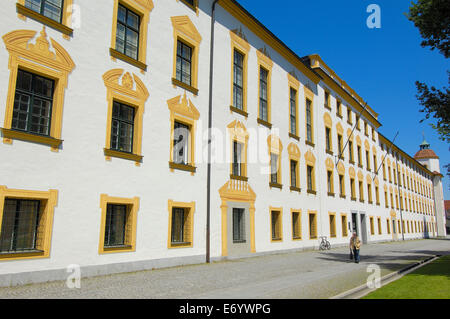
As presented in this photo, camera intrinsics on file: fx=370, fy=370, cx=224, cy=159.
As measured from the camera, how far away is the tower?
86062mm

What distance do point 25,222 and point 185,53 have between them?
10244 millimetres

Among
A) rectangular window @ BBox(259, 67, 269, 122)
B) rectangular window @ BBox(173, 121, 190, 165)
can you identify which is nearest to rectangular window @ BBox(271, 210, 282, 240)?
rectangular window @ BBox(259, 67, 269, 122)

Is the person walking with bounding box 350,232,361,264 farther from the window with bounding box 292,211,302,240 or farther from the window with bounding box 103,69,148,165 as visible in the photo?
the window with bounding box 103,69,148,165

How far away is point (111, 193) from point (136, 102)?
3653 mm

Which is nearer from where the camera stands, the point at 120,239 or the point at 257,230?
the point at 120,239

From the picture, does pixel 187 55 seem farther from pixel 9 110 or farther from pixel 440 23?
pixel 440 23

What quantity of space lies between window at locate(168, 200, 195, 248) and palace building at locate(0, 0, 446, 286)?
6cm

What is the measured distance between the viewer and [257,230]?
20703 mm

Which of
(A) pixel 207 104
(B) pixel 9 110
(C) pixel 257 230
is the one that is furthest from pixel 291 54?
(B) pixel 9 110

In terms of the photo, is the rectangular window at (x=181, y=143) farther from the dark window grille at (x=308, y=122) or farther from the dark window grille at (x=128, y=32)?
the dark window grille at (x=308, y=122)

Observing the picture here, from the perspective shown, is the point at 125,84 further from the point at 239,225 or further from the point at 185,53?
the point at 239,225

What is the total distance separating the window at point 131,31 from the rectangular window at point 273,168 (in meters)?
10.9

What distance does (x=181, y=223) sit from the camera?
16.1 m

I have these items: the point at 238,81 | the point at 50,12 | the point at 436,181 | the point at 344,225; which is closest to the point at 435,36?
the point at 238,81
